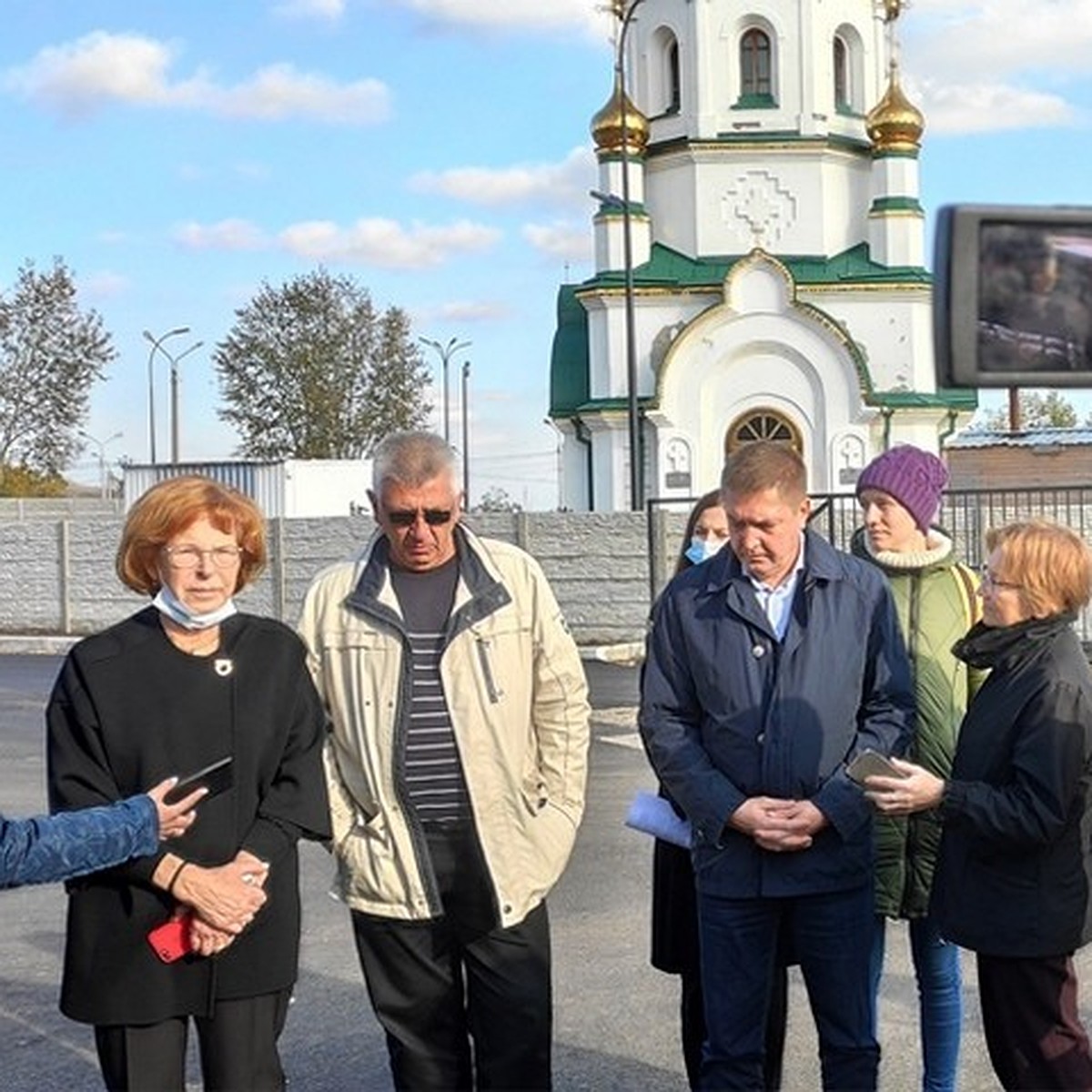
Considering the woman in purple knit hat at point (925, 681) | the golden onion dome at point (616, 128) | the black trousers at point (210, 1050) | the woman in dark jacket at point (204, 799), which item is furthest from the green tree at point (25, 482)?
the black trousers at point (210, 1050)

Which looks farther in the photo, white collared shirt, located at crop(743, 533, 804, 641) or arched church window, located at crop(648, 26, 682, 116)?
arched church window, located at crop(648, 26, 682, 116)

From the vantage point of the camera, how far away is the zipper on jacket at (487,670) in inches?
169

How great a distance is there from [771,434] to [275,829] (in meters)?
33.2

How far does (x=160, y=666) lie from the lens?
383 centimetres

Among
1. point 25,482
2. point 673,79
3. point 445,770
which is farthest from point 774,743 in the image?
point 25,482

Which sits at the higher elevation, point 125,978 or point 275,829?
point 275,829

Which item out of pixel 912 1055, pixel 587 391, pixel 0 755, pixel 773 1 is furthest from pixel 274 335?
pixel 912 1055

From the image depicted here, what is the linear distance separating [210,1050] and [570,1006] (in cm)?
242

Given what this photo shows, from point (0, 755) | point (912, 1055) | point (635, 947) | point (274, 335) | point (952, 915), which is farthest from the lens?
point (274, 335)

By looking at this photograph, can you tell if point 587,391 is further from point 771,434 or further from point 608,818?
point 608,818

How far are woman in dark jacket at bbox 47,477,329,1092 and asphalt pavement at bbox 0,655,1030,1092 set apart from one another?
60.9 inches

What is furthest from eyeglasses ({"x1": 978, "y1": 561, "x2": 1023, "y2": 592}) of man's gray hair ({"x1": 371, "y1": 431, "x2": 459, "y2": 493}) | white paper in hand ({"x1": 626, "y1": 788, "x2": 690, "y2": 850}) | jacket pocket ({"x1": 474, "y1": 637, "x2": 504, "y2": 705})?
man's gray hair ({"x1": 371, "y1": 431, "x2": 459, "y2": 493})

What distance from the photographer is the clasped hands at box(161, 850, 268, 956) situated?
12.2 feet

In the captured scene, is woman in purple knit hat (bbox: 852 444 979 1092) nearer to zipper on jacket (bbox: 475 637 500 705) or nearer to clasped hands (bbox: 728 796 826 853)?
clasped hands (bbox: 728 796 826 853)
